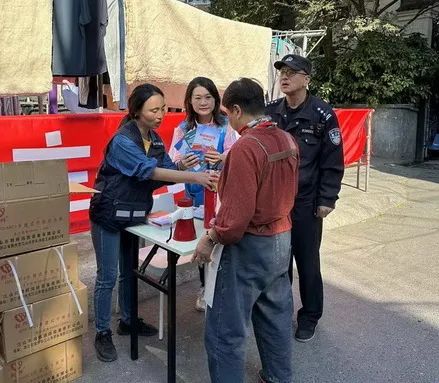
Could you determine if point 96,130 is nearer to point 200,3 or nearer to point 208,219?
point 208,219

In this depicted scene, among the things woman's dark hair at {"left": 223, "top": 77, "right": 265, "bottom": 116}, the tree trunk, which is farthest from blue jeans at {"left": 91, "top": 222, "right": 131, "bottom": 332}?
the tree trunk

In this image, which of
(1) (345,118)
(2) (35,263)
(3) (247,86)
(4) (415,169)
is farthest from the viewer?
(4) (415,169)

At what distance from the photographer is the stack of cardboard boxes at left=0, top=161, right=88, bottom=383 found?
230 centimetres

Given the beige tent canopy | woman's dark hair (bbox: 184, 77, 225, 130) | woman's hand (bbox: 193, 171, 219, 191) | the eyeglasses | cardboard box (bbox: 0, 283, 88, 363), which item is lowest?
Answer: cardboard box (bbox: 0, 283, 88, 363)

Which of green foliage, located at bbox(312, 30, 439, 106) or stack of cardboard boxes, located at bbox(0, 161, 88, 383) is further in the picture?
green foliage, located at bbox(312, 30, 439, 106)

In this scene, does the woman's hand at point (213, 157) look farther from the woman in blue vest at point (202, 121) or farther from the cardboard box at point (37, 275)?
the cardboard box at point (37, 275)

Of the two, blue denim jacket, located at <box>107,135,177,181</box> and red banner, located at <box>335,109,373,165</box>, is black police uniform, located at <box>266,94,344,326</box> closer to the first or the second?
blue denim jacket, located at <box>107,135,177,181</box>

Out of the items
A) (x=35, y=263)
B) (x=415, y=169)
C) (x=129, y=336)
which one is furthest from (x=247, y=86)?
(x=415, y=169)

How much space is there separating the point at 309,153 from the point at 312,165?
0.08 meters

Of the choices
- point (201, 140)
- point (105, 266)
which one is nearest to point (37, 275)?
point (105, 266)

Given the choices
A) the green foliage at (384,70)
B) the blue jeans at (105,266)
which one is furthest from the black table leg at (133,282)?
→ the green foliage at (384,70)

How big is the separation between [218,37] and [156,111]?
7.03 ft

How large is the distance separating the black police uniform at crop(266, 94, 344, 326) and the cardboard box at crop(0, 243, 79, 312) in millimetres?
1442

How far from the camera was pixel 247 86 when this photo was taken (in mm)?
2121
